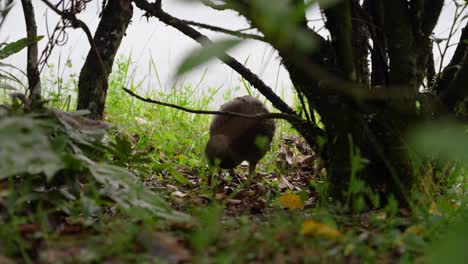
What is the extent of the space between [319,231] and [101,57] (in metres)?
2.14

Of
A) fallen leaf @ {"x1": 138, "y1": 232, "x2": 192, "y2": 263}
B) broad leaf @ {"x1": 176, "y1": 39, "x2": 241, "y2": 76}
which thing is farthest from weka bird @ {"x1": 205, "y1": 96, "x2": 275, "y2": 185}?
broad leaf @ {"x1": 176, "y1": 39, "x2": 241, "y2": 76}

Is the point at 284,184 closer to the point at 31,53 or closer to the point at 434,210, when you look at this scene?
the point at 434,210

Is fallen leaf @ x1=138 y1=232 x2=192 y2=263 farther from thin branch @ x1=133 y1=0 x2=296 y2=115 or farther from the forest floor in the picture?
thin branch @ x1=133 y1=0 x2=296 y2=115

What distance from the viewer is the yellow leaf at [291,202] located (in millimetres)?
3060

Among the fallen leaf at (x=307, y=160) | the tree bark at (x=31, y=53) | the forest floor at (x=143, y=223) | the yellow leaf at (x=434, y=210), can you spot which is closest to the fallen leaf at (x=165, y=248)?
the forest floor at (x=143, y=223)

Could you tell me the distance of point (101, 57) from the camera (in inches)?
136

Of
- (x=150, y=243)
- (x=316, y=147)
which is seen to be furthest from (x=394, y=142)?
(x=150, y=243)

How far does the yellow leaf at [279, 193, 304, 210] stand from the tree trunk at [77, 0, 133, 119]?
1284mm

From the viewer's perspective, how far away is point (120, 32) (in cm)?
349

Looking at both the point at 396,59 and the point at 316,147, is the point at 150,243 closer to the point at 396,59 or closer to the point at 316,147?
the point at 396,59

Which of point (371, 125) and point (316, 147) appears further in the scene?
point (316, 147)

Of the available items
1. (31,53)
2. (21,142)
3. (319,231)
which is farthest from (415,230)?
(31,53)

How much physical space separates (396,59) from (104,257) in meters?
1.51

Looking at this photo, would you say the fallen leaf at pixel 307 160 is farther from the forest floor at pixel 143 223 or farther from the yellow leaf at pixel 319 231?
the yellow leaf at pixel 319 231
